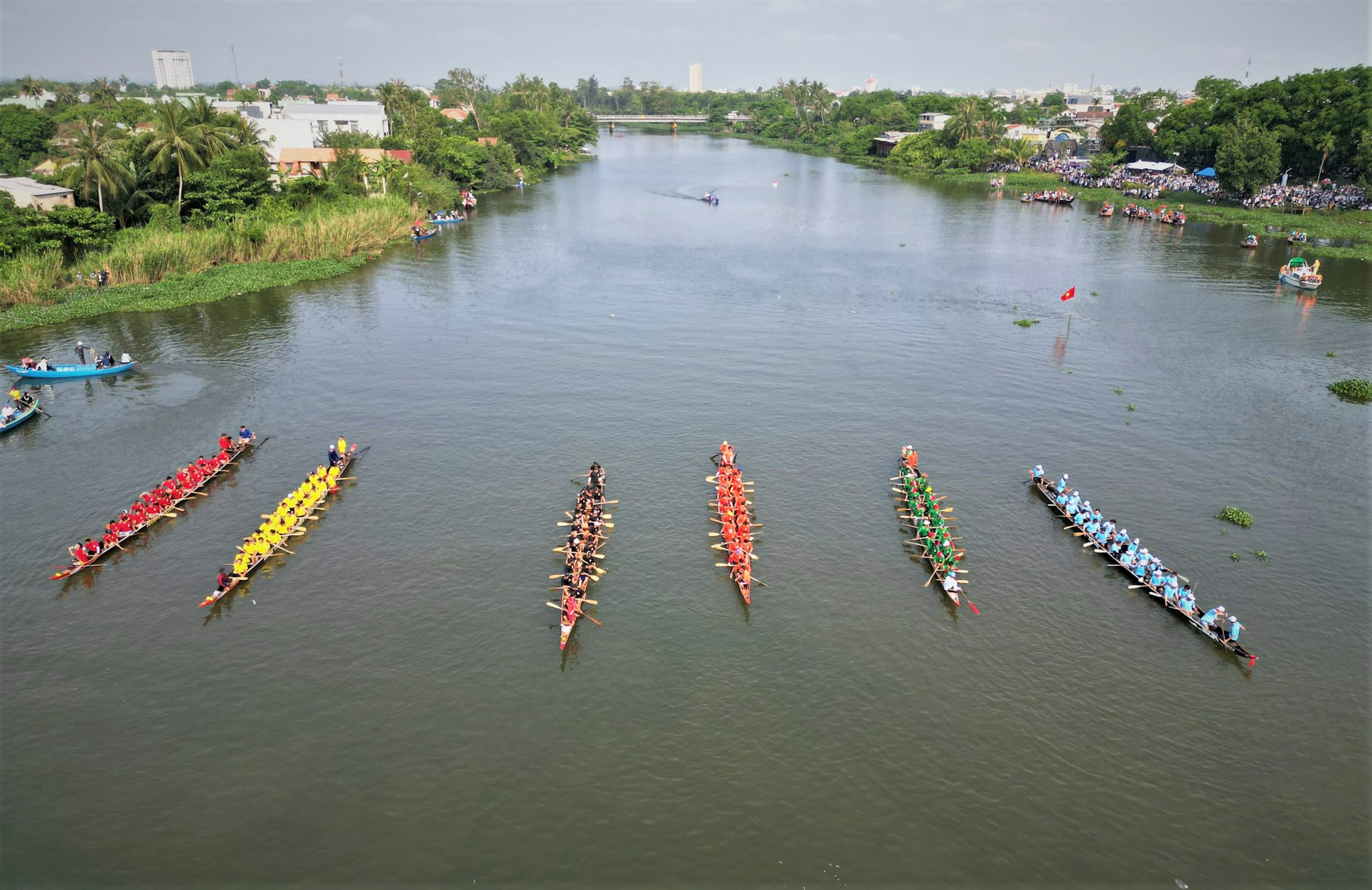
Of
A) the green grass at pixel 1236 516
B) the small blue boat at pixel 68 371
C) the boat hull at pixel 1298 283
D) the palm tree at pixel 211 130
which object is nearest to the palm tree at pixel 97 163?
the palm tree at pixel 211 130

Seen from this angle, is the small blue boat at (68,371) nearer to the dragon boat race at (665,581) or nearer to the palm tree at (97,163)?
the dragon boat race at (665,581)

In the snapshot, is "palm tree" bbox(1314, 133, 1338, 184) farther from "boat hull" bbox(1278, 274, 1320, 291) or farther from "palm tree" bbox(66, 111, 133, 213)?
"palm tree" bbox(66, 111, 133, 213)

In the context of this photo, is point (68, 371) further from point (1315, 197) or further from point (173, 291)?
point (1315, 197)

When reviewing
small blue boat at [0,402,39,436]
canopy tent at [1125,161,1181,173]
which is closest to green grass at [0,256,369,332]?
small blue boat at [0,402,39,436]

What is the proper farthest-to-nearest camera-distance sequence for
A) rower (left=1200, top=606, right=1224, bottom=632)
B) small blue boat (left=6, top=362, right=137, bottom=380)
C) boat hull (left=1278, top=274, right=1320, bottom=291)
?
boat hull (left=1278, top=274, right=1320, bottom=291) < small blue boat (left=6, top=362, right=137, bottom=380) < rower (left=1200, top=606, right=1224, bottom=632)

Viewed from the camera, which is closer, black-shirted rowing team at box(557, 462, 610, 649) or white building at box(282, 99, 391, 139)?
black-shirted rowing team at box(557, 462, 610, 649)

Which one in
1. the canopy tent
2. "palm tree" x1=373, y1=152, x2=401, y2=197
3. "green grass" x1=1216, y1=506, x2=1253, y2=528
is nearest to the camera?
"green grass" x1=1216, y1=506, x2=1253, y2=528
